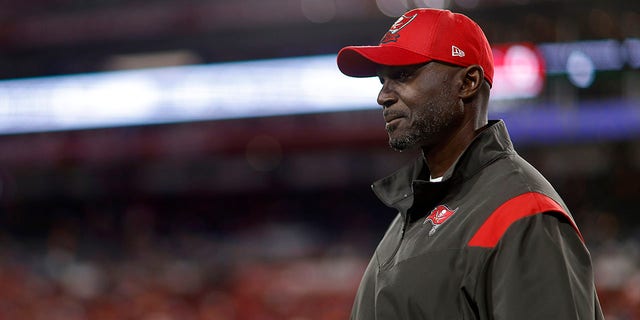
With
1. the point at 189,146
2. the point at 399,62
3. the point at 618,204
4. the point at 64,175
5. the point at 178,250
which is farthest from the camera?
the point at 64,175

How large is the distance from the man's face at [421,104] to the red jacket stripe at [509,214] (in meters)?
0.27

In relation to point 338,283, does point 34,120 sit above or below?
above

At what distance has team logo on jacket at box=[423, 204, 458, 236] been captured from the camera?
1.50 meters

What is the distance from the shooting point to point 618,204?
322 inches

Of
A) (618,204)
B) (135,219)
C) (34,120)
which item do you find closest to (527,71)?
(618,204)

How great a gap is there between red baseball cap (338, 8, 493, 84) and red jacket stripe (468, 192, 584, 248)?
332 millimetres

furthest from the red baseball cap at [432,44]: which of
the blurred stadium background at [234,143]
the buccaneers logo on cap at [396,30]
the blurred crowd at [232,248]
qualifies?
the blurred stadium background at [234,143]

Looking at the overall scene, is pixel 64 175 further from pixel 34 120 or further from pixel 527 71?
pixel 527 71

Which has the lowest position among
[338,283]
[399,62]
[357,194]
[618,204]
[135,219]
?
[618,204]

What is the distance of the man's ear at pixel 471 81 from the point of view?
5.23 feet

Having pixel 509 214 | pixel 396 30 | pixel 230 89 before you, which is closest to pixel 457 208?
pixel 509 214

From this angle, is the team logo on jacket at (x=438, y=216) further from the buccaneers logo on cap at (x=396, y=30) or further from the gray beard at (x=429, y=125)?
the buccaneers logo on cap at (x=396, y=30)

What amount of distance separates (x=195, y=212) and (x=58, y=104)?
6.96 ft

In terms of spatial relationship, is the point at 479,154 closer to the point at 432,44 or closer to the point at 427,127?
the point at 427,127
